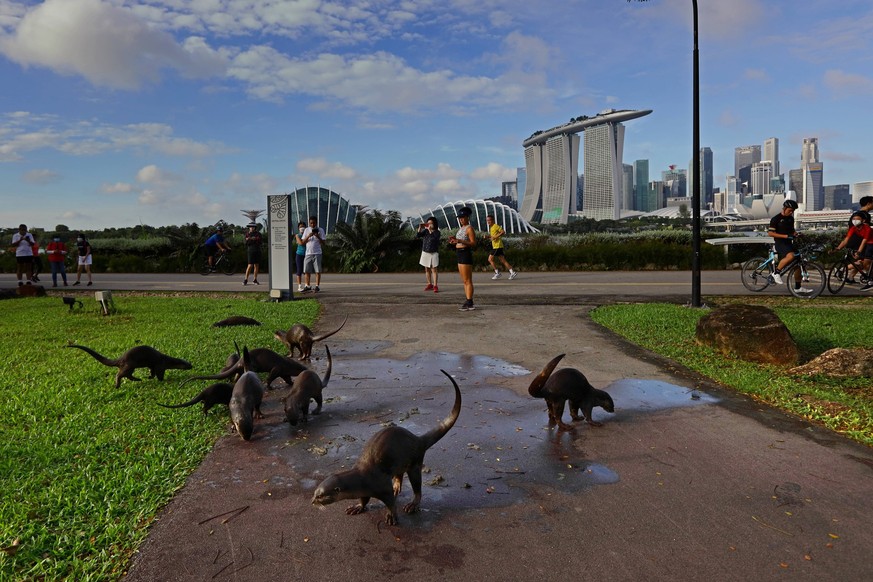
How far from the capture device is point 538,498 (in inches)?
128

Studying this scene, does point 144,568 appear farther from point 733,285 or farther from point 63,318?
point 733,285

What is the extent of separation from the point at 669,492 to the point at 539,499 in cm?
76

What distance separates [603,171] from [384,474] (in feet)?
453

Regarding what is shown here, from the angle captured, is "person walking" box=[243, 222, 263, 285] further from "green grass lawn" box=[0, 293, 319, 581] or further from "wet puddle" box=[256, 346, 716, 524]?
"wet puddle" box=[256, 346, 716, 524]

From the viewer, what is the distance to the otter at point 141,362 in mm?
5676

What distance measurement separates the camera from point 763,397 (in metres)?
5.28

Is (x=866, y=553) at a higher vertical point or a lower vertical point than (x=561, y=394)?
lower

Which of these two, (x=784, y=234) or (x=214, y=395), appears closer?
(x=214, y=395)

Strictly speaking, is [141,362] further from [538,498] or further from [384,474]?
[538,498]

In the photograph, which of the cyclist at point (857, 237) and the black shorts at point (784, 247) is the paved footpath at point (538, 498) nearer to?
the black shorts at point (784, 247)

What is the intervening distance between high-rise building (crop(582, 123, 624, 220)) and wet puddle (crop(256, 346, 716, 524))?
125 meters

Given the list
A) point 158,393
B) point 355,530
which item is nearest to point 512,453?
point 355,530

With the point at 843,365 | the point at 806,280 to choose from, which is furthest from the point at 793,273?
the point at 843,365

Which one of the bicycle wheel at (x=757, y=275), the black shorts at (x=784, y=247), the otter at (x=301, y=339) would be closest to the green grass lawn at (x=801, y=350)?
the black shorts at (x=784, y=247)
